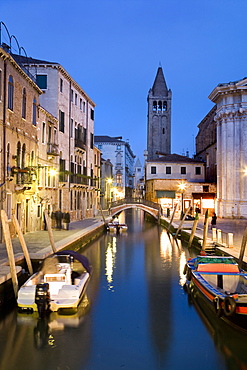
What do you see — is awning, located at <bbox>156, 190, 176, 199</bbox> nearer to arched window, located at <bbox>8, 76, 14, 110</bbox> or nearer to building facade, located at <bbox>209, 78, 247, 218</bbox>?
building facade, located at <bbox>209, 78, 247, 218</bbox>

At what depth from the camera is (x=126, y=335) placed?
10039mm

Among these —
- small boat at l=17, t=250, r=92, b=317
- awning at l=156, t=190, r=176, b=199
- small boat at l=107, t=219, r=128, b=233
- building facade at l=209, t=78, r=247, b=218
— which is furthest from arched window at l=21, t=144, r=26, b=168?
awning at l=156, t=190, r=176, b=199

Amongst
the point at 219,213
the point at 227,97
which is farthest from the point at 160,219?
the point at 227,97

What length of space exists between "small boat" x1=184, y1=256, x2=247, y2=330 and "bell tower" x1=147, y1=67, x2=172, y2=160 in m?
60.4

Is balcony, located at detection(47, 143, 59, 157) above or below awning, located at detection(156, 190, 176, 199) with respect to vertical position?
above

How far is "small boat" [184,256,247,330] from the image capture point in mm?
9758

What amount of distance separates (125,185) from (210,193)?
36.0 meters

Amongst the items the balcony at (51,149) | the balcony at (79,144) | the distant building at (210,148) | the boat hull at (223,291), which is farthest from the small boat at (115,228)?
the boat hull at (223,291)

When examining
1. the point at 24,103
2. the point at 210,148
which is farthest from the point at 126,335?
the point at 210,148

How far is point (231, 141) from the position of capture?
124 feet

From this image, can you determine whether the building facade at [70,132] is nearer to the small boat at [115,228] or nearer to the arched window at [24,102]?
Answer: the small boat at [115,228]

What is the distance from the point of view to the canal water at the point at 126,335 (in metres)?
8.50

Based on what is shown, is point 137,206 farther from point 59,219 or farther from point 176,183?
point 59,219

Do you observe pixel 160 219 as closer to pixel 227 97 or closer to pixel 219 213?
pixel 219 213
